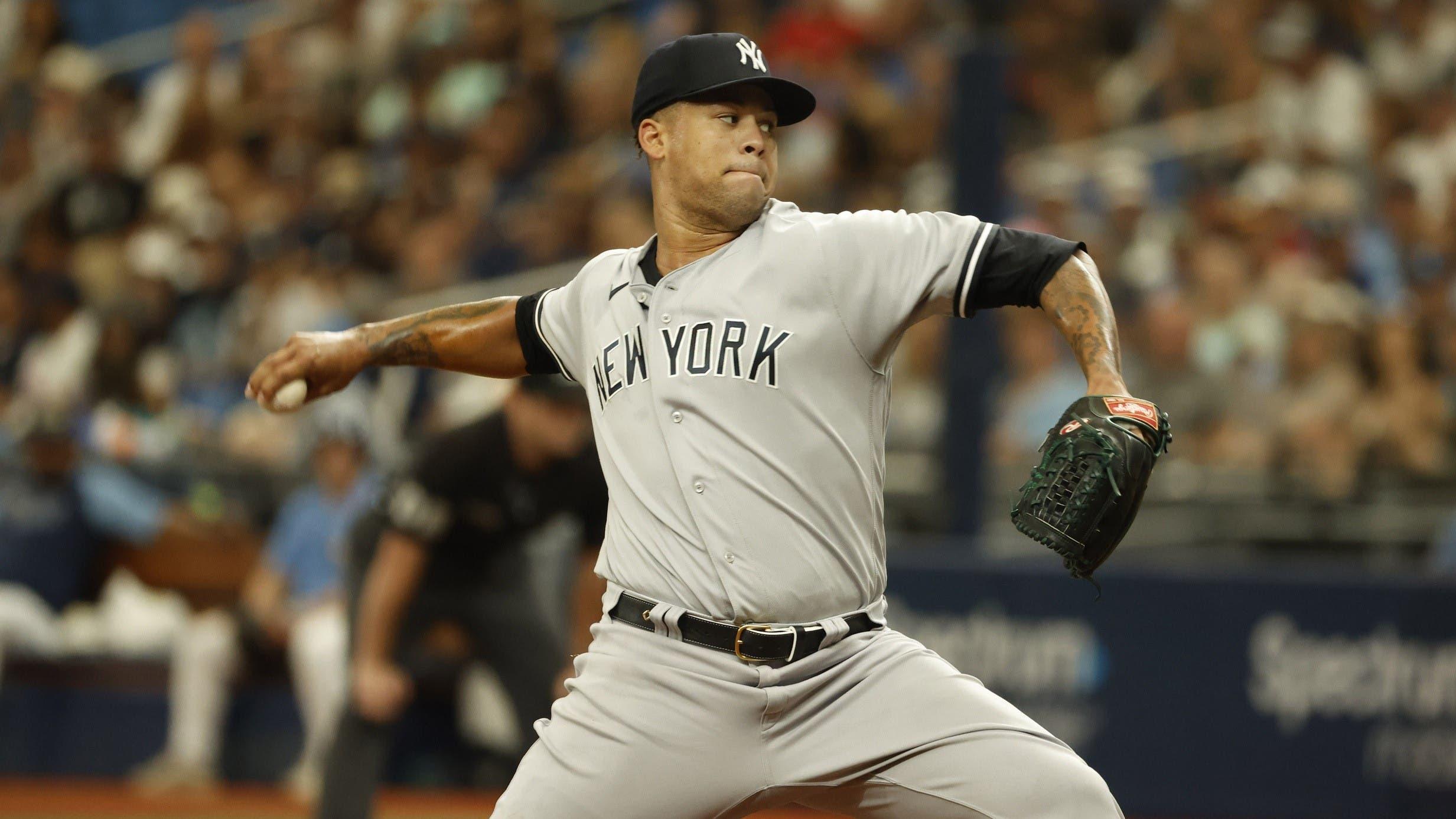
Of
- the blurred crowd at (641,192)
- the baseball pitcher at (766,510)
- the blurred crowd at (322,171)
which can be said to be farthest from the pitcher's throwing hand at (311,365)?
the blurred crowd at (322,171)

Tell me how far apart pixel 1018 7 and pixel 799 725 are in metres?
8.29

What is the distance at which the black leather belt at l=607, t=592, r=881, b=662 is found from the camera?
3.23m

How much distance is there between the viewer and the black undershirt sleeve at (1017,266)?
3.19 meters

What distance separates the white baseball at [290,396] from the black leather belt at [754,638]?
36.6 inches

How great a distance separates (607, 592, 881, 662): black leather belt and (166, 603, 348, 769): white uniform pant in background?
476 cm

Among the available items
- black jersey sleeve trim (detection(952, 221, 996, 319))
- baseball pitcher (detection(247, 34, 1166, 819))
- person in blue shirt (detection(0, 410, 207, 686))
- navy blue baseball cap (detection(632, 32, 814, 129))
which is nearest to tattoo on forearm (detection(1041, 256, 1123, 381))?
baseball pitcher (detection(247, 34, 1166, 819))

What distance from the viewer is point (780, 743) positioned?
3227mm

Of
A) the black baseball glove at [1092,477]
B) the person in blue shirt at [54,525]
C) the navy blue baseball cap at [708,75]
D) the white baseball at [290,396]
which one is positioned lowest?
the person in blue shirt at [54,525]

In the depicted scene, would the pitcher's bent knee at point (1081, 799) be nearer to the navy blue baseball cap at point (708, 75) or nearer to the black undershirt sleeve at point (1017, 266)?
the black undershirt sleeve at point (1017, 266)

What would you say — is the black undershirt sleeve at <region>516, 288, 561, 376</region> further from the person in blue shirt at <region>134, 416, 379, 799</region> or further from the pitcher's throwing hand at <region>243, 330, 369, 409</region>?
the person in blue shirt at <region>134, 416, 379, 799</region>

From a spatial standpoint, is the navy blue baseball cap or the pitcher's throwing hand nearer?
the navy blue baseball cap

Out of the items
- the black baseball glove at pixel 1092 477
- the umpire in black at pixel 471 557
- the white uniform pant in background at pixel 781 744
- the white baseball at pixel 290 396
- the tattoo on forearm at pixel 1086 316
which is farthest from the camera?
the umpire in black at pixel 471 557

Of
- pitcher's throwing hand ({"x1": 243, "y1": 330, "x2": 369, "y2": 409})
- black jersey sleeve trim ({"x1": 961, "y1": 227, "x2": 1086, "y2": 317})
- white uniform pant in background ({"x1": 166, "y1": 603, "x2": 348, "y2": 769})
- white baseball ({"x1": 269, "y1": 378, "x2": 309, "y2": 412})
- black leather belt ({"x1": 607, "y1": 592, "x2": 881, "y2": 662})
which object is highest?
black jersey sleeve trim ({"x1": 961, "y1": 227, "x2": 1086, "y2": 317})

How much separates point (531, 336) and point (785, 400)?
70 cm
